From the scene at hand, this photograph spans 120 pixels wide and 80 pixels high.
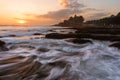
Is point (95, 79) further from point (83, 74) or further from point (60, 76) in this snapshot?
point (60, 76)

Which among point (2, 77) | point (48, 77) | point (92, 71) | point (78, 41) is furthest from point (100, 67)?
point (78, 41)

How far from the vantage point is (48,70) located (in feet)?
21.7

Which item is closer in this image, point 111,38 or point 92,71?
point 92,71

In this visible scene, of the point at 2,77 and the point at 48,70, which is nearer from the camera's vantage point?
A: the point at 2,77

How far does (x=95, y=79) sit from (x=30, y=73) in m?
2.13

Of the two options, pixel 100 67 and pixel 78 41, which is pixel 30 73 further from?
pixel 78 41

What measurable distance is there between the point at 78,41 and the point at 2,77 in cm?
1226

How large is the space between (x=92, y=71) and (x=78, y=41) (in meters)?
10.5

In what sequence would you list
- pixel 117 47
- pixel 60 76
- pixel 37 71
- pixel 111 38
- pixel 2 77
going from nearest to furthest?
pixel 2 77 → pixel 60 76 → pixel 37 71 → pixel 117 47 → pixel 111 38

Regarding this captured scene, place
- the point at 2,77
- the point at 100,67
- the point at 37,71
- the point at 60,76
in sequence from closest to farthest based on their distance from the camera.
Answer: the point at 2,77
the point at 60,76
the point at 37,71
the point at 100,67

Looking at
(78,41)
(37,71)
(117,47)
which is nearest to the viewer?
(37,71)

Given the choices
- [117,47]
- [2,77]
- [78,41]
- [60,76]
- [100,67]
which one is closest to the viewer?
[2,77]

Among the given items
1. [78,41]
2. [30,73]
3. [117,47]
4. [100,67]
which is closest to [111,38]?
[78,41]

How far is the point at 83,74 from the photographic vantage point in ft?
20.8
